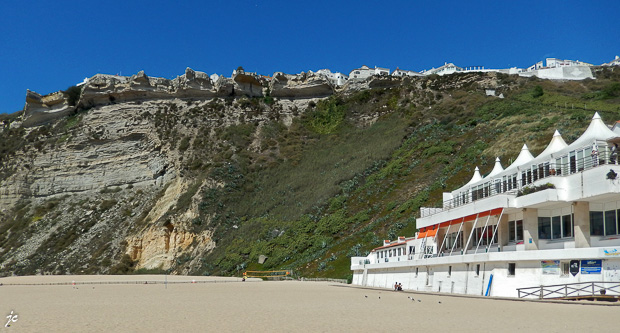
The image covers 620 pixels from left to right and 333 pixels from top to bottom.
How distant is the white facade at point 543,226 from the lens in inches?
805

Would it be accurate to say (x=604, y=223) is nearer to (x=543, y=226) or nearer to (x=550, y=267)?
(x=550, y=267)

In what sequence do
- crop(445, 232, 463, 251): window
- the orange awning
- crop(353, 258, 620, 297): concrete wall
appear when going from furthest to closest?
crop(445, 232, 463, 251): window, the orange awning, crop(353, 258, 620, 297): concrete wall

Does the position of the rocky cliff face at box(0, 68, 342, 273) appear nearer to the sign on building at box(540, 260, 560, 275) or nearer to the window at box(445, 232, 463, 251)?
the window at box(445, 232, 463, 251)

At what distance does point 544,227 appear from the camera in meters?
23.9

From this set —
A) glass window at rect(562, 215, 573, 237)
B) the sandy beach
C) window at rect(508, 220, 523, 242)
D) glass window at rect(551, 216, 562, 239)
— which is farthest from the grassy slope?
the sandy beach

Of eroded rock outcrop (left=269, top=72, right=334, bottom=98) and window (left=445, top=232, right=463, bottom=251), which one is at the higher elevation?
eroded rock outcrop (left=269, top=72, right=334, bottom=98)

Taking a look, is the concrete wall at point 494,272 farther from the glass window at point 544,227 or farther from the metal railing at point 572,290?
the glass window at point 544,227

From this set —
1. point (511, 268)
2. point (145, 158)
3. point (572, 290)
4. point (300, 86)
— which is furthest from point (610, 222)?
point (300, 86)

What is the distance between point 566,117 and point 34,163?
72.6 metres

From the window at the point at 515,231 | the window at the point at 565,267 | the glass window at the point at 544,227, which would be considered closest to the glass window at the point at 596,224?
the window at the point at 565,267

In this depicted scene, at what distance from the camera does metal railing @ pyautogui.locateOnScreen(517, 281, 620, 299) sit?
63.0 ft

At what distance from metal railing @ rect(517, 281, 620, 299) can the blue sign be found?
1.45 feet

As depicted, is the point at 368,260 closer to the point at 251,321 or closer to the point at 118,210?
the point at 251,321

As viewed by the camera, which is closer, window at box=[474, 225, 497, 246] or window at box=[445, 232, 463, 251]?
window at box=[474, 225, 497, 246]
